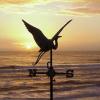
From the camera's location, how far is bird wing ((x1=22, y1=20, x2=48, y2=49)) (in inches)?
197

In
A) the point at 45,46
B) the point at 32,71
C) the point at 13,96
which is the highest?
the point at 45,46

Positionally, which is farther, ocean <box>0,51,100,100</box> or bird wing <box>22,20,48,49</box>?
ocean <box>0,51,100,100</box>

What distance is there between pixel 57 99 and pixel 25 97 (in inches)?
78.5

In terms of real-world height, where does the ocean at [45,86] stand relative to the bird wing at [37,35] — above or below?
below

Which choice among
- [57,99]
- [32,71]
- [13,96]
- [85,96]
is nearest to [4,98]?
[13,96]

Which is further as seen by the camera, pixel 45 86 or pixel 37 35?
pixel 45 86

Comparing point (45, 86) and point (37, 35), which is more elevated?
point (37, 35)

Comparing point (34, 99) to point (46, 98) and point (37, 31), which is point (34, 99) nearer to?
point (46, 98)

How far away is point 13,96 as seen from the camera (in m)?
21.6

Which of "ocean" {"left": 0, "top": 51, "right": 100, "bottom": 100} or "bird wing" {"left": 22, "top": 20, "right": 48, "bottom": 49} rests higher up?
"bird wing" {"left": 22, "top": 20, "right": 48, "bottom": 49}

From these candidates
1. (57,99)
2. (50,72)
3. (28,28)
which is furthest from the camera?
(57,99)

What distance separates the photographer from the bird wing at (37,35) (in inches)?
197

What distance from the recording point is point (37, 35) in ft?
16.9

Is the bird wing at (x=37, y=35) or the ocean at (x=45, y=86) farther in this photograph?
the ocean at (x=45, y=86)
